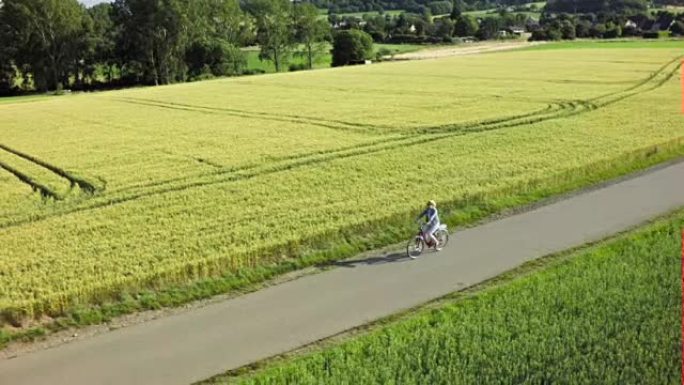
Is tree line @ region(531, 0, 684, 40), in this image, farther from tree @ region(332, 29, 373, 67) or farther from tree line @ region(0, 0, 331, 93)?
tree line @ region(0, 0, 331, 93)

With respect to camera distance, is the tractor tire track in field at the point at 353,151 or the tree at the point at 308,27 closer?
the tractor tire track in field at the point at 353,151

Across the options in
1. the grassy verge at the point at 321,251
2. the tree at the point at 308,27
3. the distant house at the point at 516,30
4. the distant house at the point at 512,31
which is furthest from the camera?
the distant house at the point at 516,30

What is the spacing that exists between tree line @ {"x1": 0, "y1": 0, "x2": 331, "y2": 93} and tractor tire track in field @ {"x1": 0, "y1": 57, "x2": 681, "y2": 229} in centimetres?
6571

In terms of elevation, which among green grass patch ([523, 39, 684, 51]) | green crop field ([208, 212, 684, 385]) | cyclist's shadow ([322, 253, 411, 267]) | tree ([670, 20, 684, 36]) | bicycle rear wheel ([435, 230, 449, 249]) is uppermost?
tree ([670, 20, 684, 36])

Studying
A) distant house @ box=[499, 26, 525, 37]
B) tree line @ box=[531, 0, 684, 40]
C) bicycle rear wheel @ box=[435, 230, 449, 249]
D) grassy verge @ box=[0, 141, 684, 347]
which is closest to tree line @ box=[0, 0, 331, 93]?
tree line @ box=[531, 0, 684, 40]

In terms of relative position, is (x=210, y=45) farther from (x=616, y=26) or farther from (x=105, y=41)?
(x=616, y=26)

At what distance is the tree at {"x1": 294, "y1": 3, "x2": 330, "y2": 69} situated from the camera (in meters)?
116

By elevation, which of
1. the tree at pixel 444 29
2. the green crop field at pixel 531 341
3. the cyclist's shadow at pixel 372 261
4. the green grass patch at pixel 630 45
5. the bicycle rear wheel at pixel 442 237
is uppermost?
the tree at pixel 444 29

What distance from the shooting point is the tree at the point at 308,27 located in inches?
4569

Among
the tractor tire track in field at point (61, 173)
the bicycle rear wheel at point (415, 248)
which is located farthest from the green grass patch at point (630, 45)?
the bicycle rear wheel at point (415, 248)

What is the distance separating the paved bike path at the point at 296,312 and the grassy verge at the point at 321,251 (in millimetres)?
770

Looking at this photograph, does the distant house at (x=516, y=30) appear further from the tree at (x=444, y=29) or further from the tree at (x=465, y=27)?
the tree at (x=444, y=29)

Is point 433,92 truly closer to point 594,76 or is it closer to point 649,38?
point 594,76

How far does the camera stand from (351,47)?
11650 cm
